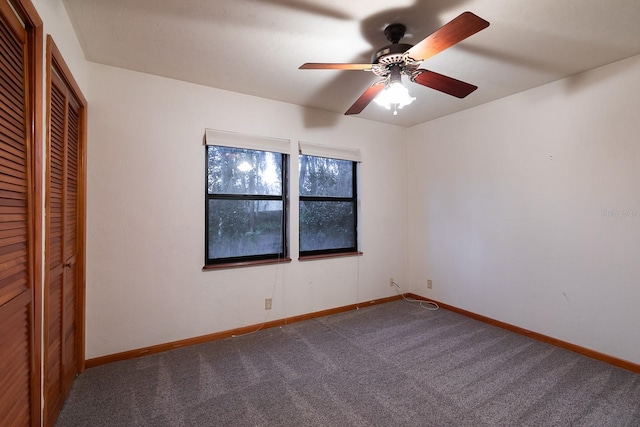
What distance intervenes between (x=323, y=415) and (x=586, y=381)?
6.47ft

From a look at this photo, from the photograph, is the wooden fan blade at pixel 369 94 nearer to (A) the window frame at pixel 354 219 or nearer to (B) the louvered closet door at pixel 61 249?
(A) the window frame at pixel 354 219

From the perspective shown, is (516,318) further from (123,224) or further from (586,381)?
(123,224)

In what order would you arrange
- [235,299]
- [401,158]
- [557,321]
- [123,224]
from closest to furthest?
[123,224]
[557,321]
[235,299]
[401,158]

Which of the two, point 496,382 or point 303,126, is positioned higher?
point 303,126

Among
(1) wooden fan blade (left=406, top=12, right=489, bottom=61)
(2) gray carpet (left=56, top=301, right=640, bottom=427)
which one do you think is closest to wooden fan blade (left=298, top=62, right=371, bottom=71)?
(1) wooden fan blade (left=406, top=12, right=489, bottom=61)

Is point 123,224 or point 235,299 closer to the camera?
point 123,224

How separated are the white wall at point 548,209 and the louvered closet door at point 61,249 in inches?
145

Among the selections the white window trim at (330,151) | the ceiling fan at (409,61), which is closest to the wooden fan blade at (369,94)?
the ceiling fan at (409,61)

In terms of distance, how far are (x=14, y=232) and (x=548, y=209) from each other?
372 centimetres

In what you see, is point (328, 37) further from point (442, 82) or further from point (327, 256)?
point (327, 256)

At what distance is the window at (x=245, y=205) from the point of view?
283 centimetres

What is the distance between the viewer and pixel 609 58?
86.9 inches

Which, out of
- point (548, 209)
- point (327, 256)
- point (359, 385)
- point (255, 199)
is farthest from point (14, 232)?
point (548, 209)

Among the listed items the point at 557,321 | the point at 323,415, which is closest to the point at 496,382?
the point at 557,321
